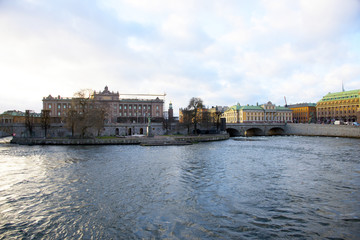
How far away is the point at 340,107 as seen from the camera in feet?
442

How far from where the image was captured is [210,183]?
20016 mm

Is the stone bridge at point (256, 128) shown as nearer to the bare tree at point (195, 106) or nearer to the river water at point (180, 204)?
the bare tree at point (195, 106)

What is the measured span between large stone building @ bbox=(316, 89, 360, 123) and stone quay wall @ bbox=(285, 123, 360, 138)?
1329 inches

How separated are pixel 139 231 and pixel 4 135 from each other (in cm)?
9951

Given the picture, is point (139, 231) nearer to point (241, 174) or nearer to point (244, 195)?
point (244, 195)

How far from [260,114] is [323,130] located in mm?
58897

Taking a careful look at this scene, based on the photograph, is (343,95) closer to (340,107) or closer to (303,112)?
(340,107)

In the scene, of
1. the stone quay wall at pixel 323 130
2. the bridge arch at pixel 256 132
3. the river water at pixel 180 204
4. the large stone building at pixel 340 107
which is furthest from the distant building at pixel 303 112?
the river water at pixel 180 204

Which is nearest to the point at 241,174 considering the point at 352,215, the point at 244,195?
the point at 244,195

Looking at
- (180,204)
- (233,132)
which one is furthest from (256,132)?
(180,204)

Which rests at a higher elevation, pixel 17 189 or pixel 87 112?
pixel 87 112

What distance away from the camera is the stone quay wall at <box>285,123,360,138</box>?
76.2 m

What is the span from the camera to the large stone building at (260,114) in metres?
144

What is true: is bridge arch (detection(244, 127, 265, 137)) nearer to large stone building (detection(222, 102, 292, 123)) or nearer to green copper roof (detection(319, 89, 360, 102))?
large stone building (detection(222, 102, 292, 123))
